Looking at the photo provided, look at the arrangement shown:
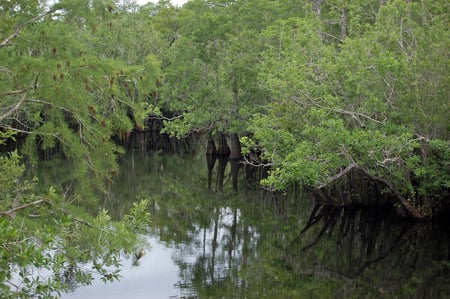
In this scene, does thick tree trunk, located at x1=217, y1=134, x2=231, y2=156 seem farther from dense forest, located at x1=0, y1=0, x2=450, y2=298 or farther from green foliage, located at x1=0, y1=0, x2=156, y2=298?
green foliage, located at x1=0, y1=0, x2=156, y2=298

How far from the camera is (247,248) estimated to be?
14.5m

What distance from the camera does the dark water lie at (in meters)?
11.4

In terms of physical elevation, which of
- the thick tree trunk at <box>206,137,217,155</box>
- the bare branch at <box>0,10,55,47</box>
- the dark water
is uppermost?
the bare branch at <box>0,10,55,47</box>

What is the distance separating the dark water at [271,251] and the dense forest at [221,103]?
118 cm

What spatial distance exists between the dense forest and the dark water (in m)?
1.18

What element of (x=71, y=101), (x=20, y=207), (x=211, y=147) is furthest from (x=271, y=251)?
(x=211, y=147)

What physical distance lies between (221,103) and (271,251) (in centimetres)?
1517

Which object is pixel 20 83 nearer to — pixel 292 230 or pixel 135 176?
pixel 292 230

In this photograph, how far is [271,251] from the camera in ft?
46.5

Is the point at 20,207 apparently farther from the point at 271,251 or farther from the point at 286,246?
the point at 286,246

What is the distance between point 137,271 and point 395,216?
8630 mm

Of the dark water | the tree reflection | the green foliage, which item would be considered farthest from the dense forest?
the tree reflection

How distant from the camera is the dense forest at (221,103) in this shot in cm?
682

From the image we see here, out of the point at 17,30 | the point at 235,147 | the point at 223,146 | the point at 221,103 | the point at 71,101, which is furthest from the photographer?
the point at 223,146
